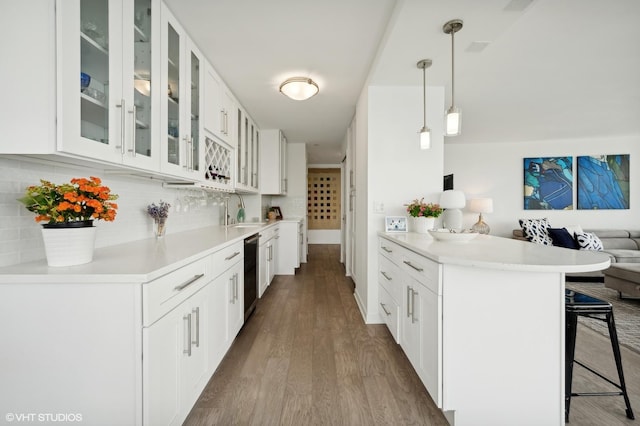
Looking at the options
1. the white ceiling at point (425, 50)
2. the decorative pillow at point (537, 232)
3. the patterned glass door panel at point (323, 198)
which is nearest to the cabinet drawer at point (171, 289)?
the white ceiling at point (425, 50)

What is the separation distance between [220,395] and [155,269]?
3.40 ft

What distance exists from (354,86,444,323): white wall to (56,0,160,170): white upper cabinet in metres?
1.85

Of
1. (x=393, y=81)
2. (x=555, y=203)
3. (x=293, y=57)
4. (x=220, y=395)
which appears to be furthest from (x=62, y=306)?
(x=555, y=203)

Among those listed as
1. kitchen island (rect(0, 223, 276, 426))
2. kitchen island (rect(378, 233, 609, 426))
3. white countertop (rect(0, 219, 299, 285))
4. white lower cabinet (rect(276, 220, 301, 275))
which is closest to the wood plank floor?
kitchen island (rect(378, 233, 609, 426))

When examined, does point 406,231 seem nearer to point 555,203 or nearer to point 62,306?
point 62,306

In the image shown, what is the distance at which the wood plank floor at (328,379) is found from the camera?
56.5 inches

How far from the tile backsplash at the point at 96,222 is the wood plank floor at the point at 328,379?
44.7 inches

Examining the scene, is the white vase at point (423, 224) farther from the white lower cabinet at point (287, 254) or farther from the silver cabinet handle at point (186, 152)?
the white lower cabinet at point (287, 254)

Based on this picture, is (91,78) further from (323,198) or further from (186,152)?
(323,198)

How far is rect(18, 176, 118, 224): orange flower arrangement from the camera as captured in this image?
1040 mm

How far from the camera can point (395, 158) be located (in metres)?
2.63

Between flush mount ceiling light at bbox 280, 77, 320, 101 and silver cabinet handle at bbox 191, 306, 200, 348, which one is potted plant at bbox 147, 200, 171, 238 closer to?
silver cabinet handle at bbox 191, 306, 200, 348

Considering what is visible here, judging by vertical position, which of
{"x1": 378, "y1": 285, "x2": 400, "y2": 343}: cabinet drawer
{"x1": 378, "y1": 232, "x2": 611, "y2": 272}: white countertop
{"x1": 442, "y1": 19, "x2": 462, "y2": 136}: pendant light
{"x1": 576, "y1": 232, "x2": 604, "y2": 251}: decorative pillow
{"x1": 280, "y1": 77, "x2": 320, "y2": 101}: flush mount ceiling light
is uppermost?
{"x1": 280, "y1": 77, "x2": 320, "y2": 101}: flush mount ceiling light

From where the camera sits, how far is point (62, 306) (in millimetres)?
954
